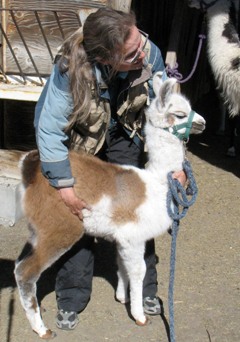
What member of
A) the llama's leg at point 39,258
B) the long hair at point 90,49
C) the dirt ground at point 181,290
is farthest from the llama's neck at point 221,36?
the llama's leg at point 39,258

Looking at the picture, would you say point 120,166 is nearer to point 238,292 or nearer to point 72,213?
point 72,213

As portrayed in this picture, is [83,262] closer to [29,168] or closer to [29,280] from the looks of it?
[29,280]

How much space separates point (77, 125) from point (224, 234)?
223 cm

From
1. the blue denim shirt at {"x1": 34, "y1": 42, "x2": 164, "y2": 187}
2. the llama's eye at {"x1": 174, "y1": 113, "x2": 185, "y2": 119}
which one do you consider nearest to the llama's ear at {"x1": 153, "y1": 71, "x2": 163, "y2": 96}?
the llama's eye at {"x1": 174, "y1": 113, "x2": 185, "y2": 119}

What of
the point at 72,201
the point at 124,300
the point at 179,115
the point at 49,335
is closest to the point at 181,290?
the point at 124,300

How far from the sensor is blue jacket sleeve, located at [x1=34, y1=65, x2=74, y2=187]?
3.15 metres

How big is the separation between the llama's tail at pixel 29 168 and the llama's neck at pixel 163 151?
66 cm

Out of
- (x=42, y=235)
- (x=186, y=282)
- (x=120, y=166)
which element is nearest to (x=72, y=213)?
(x=42, y=235)

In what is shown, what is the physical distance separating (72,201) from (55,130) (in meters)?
0.40

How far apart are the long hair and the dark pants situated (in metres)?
0.54

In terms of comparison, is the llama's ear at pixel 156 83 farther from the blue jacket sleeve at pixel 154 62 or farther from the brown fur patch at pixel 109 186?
the brown fur patch at pixel 109 186

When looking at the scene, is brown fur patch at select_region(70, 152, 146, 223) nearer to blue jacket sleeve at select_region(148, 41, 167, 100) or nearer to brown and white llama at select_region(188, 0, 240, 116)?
blue jacket sleeve at select_region(148, 41, 167, 100)

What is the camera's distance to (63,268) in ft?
12.2

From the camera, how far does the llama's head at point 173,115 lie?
3.25 meters
